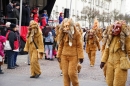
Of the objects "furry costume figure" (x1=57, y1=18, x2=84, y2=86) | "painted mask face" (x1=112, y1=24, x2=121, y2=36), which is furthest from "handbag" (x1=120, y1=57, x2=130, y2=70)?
"furry costume figure" (x1=57, y1=18, x2=84, y2=86)

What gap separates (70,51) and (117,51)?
1335mm

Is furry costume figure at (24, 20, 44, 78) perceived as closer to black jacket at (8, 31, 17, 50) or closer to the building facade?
black jacket at (8, 31, 17, 50)

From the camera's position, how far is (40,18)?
68.4 ft

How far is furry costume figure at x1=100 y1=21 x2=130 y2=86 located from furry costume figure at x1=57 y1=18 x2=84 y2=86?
1.06m

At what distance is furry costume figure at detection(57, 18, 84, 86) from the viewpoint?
739cm

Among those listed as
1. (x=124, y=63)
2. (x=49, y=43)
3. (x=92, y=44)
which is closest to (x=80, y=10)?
(x=49, y=43)

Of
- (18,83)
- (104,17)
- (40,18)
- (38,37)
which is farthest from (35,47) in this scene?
(104,17)

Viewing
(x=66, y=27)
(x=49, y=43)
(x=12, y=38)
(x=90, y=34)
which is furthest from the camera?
(x=49, y=43)

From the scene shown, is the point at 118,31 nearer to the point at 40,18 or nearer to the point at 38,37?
the point at 38,37

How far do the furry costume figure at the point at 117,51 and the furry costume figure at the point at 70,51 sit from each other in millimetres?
1057

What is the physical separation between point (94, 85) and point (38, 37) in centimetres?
234

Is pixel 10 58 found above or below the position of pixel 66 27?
below

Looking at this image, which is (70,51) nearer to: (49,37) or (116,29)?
(116,29)

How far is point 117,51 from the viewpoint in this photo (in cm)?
654
